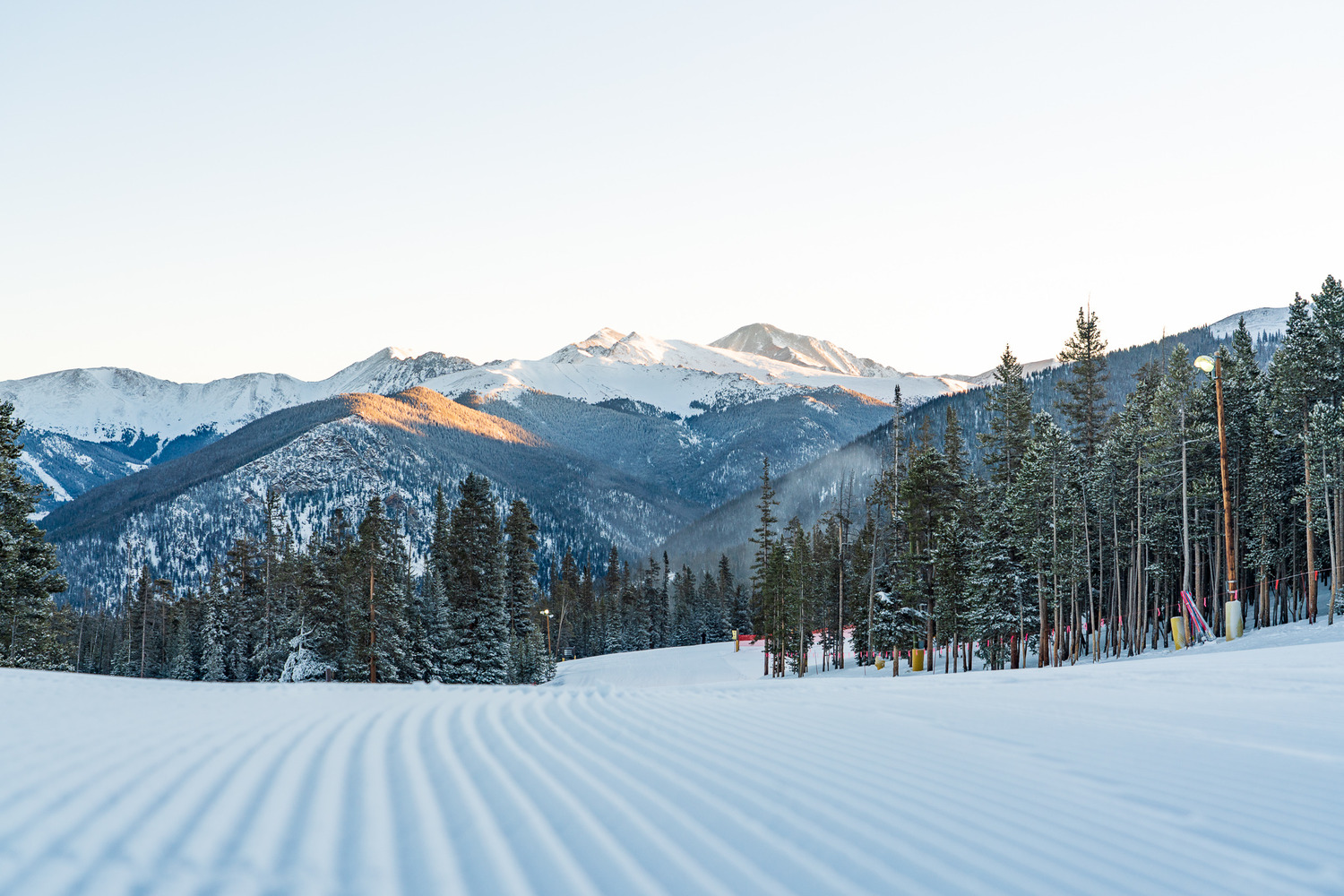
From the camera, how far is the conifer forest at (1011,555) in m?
29.1

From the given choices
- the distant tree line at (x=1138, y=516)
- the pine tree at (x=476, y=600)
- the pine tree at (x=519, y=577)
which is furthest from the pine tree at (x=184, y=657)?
the distant tree line at (x=1138, y=516)

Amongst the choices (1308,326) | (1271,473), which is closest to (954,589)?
(1271,473)

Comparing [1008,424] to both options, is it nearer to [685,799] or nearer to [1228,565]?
[1228,565]

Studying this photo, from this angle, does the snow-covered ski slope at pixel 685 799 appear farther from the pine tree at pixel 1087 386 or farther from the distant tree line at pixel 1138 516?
the pine tree at pixel 1087 386

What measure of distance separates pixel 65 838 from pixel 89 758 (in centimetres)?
266

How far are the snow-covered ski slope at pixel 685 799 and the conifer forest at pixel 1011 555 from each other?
63.6 ft

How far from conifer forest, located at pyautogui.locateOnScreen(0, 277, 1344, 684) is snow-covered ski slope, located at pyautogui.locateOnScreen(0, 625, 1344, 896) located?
63.6ft

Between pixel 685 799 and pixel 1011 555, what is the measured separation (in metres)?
31.3

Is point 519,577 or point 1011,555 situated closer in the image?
point 1011,555

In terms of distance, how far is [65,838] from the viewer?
4.02 meters

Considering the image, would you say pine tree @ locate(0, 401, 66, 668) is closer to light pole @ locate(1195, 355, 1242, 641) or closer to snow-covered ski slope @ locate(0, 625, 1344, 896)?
snow-covered ski slope @ locate(0, 625, 1344, 896)

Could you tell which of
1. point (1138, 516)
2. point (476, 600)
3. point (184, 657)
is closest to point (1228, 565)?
point (1138, 516)

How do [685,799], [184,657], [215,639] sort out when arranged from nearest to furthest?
[685,799] < [215,639] < [184,657]

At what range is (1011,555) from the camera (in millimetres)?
33031
